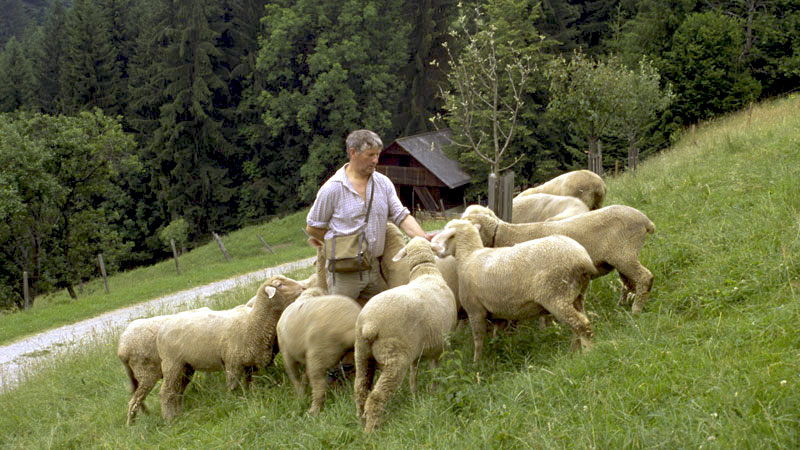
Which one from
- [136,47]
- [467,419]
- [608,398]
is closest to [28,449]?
[467,419]

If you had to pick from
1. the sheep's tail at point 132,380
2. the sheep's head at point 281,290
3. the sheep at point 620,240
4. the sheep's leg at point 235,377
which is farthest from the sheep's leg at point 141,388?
the sheep at point 620,240

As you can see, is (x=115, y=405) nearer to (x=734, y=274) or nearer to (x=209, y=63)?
(x=734, y=274)

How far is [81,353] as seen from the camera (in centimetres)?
A: 1034

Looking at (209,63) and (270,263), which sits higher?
(209,63)

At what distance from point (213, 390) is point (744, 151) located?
984cm

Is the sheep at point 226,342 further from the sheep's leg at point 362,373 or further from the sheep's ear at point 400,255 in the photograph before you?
the sheep's leg at point 362,373

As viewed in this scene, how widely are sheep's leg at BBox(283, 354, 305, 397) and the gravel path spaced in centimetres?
628

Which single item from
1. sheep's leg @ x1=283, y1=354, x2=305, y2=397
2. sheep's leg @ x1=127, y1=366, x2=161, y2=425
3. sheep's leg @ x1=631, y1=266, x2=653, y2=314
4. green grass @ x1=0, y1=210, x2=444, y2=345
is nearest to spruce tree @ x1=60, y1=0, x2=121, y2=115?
green grass @ x1=0, y1=210, x2=444, y2=345

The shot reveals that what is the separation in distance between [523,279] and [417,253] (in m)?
1.02

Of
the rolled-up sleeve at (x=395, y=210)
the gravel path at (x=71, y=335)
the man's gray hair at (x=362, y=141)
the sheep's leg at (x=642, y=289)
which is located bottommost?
the gravel path at (x=71, y=335)

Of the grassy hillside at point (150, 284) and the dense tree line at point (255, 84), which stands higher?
the dense tree line at point (255, 84)

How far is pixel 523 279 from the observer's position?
5199mm

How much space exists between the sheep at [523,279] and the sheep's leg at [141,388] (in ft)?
10.4

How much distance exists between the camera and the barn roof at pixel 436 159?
114 ft
